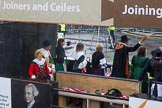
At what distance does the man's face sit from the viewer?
7.91m

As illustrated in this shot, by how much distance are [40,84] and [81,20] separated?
173 cm

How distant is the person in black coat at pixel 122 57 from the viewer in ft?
30.5

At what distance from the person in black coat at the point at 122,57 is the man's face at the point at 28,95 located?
2415mm

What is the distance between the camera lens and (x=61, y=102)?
815cm

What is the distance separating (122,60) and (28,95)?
8.40 ft

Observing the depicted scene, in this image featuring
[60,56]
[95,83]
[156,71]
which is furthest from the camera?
[60,56]

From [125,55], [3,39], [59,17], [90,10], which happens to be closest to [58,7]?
[59,17]

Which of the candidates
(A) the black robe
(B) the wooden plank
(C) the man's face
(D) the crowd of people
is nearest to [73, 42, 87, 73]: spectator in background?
(D) the crowd of people

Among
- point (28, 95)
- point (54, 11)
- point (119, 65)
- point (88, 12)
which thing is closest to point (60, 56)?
point (119, 65)

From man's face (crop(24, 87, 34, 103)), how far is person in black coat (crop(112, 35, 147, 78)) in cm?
242

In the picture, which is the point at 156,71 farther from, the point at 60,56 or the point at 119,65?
the point at 60,56

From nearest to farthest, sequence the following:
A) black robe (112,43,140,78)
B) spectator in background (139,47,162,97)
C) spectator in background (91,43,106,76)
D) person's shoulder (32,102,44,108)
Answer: spectator in background (139,47,162,97)
person's shoulder (32,102,44,108)
black robe (112,43,140,78)
spectator in background (91,43,106,76)

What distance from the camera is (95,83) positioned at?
862cm

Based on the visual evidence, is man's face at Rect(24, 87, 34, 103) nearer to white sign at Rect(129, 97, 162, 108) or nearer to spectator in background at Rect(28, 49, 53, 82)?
spectator in background at Rect(28, 49, 53, 82)
